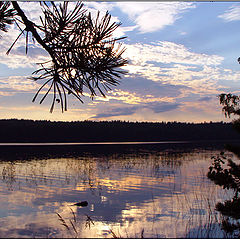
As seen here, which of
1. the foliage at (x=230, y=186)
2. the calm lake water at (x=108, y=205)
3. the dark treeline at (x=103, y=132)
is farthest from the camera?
the dark treeline at (x=103, y=132)

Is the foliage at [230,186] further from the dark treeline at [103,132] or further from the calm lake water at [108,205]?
the dark treeline at [103,132]

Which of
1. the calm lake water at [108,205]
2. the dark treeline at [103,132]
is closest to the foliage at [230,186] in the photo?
the calm lake water at [108,205]

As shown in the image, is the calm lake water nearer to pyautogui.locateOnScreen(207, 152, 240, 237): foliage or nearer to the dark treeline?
pyautogui.locateOnScreen(207, 152, 240, 237): foliage

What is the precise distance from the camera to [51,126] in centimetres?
9675

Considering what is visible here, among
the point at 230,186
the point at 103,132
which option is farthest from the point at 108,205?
Result: the point at 103,132

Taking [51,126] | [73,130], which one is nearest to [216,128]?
[73,130]

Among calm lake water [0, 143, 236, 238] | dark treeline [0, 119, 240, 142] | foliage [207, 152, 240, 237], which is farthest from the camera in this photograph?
dark treeline [0, 119, 240, 142]

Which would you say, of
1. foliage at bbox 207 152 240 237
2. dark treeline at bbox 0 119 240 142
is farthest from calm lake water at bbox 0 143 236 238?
dark treeline at bbox 0 119 240 142

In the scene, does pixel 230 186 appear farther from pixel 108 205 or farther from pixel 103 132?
pixel 103 132

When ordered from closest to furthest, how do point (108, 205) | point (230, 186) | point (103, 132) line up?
point (230, 186)
point (108, 205)
point (103, 132)

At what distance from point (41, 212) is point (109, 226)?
10.4ft

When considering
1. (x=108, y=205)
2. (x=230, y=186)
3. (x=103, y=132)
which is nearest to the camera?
(x=230, y=186)

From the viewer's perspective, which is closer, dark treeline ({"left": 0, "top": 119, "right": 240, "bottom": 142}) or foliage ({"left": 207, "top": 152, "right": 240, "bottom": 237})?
foliage ({"left": 207, "top": 152, "right": 240, "bottom": 237})

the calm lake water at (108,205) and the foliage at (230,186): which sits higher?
the foliage at (230,186)
